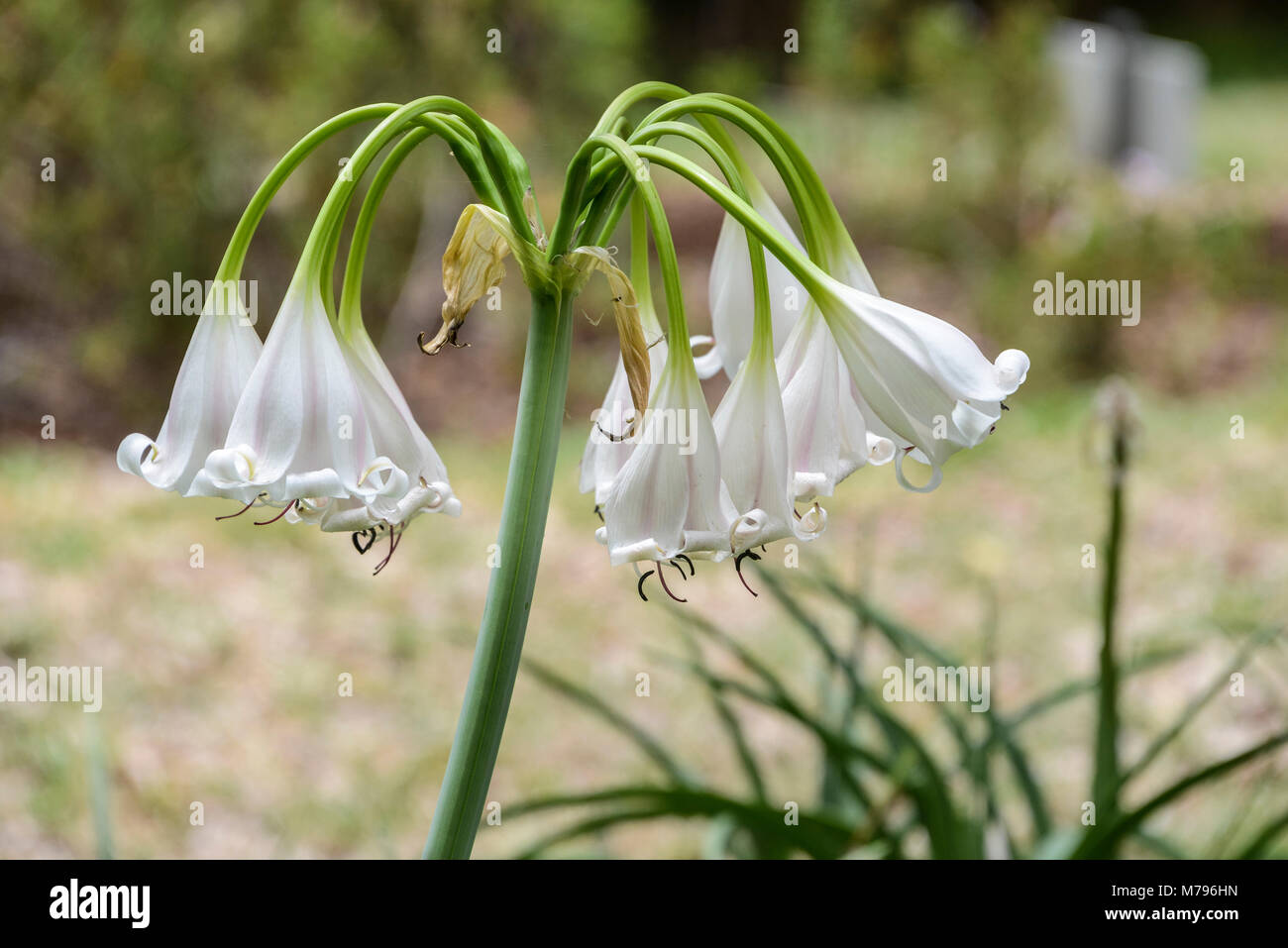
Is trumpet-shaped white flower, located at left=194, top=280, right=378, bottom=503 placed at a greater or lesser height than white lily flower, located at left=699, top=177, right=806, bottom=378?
lesser

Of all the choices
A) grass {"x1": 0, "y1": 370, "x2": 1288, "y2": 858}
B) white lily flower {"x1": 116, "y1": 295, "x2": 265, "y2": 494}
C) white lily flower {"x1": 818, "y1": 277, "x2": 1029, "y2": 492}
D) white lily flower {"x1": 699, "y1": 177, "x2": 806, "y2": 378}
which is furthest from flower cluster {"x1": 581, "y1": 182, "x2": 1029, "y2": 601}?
grass {"x1": 0, "y1": 370, "x2": 1288, "y2": 858}

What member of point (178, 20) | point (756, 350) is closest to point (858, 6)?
point (178, 20)

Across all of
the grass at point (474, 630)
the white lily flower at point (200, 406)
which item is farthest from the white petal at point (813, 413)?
the grass at point (474, 630)

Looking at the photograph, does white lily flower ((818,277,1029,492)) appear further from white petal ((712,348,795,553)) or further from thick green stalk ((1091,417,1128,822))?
thick green stalk ((1091,417,1128,822))

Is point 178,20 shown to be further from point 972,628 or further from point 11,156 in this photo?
point 972,628

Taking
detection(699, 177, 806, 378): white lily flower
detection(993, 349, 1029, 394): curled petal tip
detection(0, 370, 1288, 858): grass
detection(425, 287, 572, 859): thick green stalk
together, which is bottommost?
detection(0, 370, 1288, 858): grass

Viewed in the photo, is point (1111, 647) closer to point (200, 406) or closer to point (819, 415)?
point (819, 415)

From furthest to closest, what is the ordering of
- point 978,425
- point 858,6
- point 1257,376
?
point 858,6
point 1257,376
point 978,425
